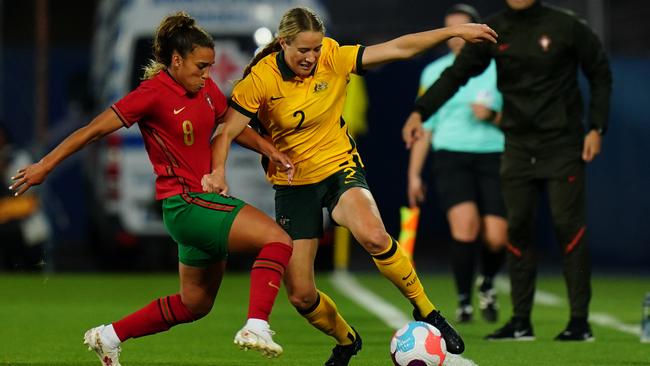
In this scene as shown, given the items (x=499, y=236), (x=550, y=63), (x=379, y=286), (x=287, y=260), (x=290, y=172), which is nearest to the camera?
(x=287, y=260)

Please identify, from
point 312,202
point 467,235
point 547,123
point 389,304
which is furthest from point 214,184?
point 389,304

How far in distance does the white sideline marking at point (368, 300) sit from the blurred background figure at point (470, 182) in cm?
60

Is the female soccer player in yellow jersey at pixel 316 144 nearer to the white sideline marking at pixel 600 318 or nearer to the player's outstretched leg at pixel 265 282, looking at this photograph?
the player's outstretched leg at pixel 265 282

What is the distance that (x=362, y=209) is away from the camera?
8.54 m

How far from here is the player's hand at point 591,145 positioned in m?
10.5

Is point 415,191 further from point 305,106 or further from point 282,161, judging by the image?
point 282,161

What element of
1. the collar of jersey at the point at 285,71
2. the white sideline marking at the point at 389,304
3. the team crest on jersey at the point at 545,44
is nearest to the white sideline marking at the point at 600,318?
the white sideline marking at the point at 389,304

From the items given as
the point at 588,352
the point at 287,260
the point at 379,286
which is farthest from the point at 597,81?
the point at 379,286

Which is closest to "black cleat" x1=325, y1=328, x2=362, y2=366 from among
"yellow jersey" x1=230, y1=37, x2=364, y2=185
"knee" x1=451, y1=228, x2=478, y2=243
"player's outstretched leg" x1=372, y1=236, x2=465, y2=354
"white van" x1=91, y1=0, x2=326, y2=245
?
"player's outstretched leg" x1=372, y1=236, x2=465, y2=354

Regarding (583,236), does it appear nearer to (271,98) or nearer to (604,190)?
(271,98)

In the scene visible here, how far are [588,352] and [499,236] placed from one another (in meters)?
2.70

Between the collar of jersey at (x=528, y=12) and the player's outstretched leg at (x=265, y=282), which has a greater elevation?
the collar of jersey at (x=528, y=12)

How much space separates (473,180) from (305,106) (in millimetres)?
3969

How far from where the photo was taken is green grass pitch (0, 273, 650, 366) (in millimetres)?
9516
